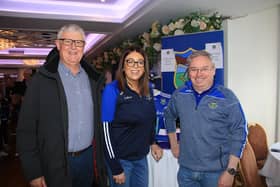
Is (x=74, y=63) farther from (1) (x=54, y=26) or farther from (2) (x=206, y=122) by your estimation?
(1) (x=54, y=26)

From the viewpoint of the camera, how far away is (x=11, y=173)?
4012 mm

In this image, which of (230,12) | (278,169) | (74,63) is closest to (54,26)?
(230,12)

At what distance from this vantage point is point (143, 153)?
1687 mm

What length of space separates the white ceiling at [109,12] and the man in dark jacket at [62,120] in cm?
164

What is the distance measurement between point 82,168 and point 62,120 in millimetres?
382

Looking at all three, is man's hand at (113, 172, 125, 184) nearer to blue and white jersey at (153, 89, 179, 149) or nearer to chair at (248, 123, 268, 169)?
blue and white jersey at (153, 89, 179, 149)

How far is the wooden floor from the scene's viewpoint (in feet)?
11.6

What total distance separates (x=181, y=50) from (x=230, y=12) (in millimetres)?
979

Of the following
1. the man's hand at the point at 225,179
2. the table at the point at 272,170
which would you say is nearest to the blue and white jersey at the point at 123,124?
the man's hand at the point at 225,179

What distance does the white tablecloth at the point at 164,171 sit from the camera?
2.24 meters

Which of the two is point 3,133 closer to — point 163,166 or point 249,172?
point 163,166

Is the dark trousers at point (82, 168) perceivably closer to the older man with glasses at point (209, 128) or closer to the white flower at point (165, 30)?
the older man with glasses at point (209, 128)

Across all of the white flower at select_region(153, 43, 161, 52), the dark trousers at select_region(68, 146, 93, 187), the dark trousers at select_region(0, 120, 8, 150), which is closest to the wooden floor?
the dark trousers at select_region(0, 120, 8, 150)

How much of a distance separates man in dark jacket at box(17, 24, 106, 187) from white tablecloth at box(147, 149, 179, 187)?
27.7 inches
